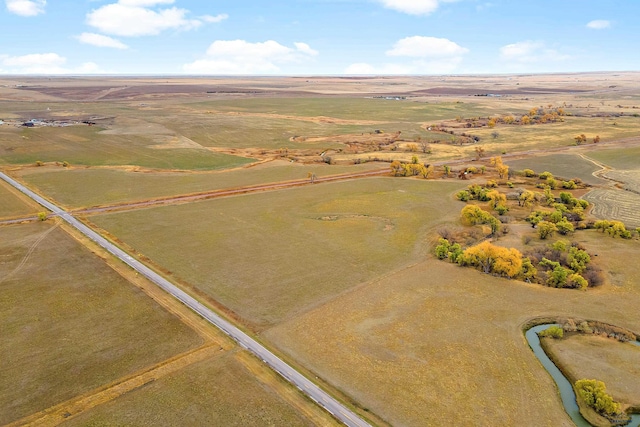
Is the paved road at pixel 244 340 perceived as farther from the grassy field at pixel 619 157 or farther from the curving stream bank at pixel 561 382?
the grassy field at pixel 619 157

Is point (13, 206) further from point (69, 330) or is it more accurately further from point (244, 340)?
point (244, 340)

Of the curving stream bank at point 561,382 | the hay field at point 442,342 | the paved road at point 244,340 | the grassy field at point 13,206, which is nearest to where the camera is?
the paved road at point 244,340

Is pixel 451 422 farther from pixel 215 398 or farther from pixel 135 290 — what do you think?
pixel 135 290

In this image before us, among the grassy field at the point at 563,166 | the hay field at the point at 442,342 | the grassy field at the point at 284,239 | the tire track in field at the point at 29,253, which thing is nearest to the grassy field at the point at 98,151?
the grassy field at the point at 284,239

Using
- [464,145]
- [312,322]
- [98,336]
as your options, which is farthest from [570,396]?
[464,145]

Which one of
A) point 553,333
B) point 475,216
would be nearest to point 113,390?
point 553,333

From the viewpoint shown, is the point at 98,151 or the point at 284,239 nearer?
the point at 284,239
